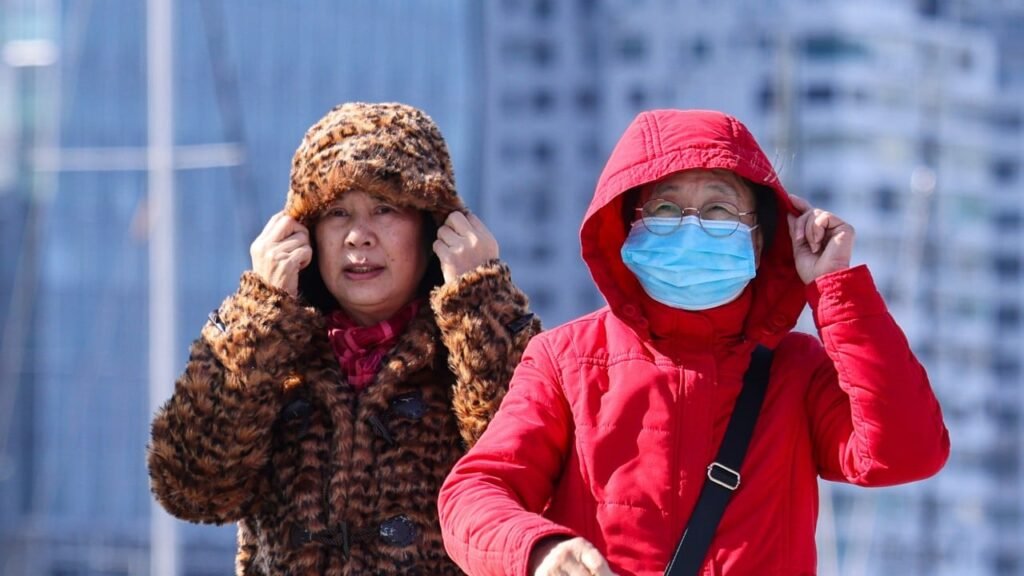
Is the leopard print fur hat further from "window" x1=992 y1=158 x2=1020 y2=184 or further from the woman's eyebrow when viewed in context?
"window" x1=992 y1=158 x2=1020 y2=184

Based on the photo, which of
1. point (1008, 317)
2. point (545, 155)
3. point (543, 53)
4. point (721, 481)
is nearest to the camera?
point (721, 481)

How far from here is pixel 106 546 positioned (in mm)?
62531

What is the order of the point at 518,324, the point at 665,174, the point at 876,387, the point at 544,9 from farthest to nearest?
the point at 544,9, the point at 518,324, the point at 665,174, the point at 876,387

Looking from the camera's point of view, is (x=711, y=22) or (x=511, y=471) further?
(x=711, y=22)

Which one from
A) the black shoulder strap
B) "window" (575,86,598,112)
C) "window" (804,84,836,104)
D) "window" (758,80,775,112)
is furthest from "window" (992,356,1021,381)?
the black shoulder strap

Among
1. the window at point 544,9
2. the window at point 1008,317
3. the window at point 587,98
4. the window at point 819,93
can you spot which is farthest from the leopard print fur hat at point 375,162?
the window at point 544,9

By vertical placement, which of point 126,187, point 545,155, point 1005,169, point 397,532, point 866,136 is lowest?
point 126,187

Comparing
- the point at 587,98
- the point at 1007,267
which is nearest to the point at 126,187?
the point at 587,98

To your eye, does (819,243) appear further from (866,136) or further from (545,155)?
(545,155)

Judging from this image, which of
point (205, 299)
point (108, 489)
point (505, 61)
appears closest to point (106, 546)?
point (108, 489)

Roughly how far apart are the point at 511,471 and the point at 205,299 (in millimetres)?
58064

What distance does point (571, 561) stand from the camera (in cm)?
361

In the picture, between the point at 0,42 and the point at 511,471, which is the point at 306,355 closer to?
the point at 511,471

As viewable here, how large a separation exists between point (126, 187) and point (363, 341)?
57429mm
